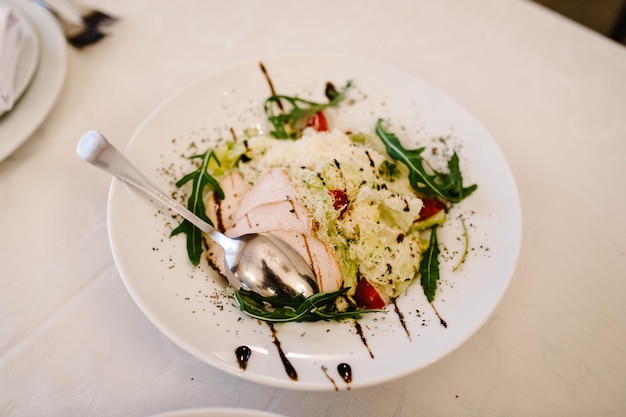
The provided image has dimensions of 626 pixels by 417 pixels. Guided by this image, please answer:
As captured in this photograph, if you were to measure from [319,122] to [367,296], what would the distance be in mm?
860

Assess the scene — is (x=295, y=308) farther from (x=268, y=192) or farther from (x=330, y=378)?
(x=268, y=192)

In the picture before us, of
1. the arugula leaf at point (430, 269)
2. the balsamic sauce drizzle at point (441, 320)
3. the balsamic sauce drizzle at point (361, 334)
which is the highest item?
the balsamic sauce drizzle at point (361, 334)

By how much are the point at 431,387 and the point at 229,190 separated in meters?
1.11

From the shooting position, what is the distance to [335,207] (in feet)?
5.75

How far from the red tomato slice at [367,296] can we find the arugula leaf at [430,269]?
6.5 inches

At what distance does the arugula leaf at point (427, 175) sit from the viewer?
1.79 meters

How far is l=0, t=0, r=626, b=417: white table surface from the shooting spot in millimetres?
1482

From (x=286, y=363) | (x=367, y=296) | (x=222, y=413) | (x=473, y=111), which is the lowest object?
(x=473, y=111)

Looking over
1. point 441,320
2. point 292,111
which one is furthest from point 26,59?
point 441,320

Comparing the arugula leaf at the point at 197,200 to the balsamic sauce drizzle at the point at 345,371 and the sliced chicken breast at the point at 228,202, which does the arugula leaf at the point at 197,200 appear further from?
the balsamic sauce drizzle at the point at 345,371

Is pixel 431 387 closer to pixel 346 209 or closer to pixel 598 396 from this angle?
pixel 598 396

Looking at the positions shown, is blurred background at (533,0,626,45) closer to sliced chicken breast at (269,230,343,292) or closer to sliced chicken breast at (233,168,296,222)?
sliced chicken breast at (233,168,296,222)

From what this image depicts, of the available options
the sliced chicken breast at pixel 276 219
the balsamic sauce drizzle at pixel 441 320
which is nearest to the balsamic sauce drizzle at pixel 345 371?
the balsamic sauce drizzle at pixel 441 320

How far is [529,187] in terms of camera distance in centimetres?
207
